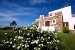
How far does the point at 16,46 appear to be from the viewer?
689 centimetres

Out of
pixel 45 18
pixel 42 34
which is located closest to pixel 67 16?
pixel 45 18

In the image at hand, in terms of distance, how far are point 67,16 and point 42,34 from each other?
24.8 meters

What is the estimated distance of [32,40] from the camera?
26.2 ft

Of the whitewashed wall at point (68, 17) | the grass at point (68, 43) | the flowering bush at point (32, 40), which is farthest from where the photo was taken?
the whitewashed wall at point (68, 17)

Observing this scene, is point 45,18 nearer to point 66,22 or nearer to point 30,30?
point 66,22

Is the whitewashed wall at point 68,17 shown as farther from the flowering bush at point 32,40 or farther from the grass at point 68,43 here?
the flowering bush at point 32,40

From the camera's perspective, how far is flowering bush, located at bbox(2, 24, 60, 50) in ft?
23.8

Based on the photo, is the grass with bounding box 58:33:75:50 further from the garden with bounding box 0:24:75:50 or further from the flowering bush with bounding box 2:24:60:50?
the flowering bush with bounding box 2:24:60:50

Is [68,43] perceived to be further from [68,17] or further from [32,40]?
[68,17]

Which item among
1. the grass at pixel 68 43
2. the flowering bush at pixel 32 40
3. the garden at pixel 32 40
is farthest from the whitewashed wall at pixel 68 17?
the flowering bush at pixel 32 40

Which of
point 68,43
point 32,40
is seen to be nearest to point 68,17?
point 68,43

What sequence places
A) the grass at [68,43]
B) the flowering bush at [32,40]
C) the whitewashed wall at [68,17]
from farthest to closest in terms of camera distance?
the whitewashed wall at [68,17], the grass at [68,43], the flowering bush at [32,40]

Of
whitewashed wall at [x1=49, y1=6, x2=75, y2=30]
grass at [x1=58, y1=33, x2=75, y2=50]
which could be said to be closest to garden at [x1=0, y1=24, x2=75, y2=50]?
grass at [x1=58, y1=33, x2=75, y2=50]

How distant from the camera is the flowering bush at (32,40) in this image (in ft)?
23.8
